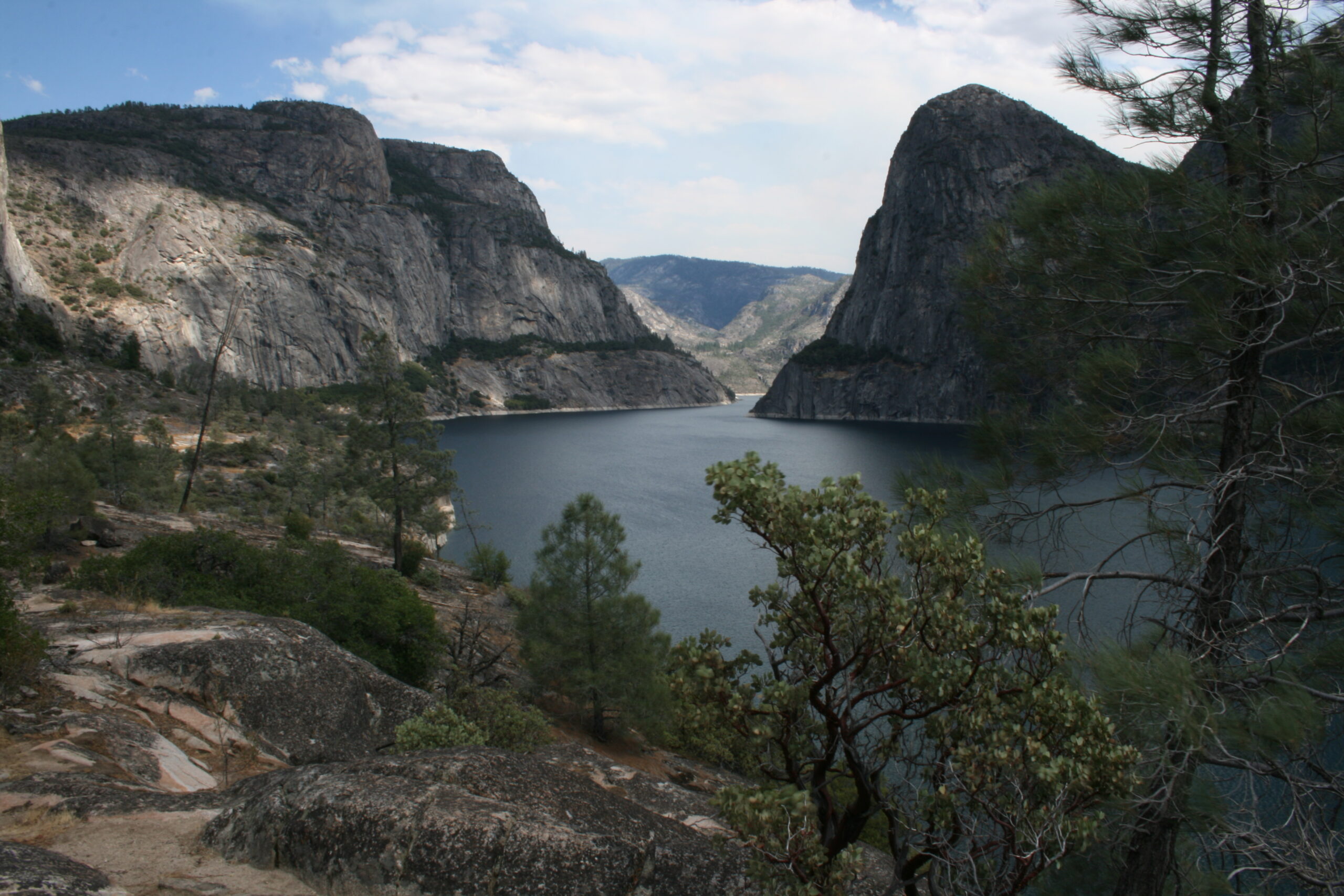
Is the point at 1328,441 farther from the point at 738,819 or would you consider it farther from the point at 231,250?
the point at 231,250

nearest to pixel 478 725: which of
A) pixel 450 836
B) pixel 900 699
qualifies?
pixel 450 836

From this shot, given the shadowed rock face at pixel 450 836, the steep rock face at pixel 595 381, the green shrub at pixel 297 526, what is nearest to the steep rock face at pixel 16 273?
the green shrub at pixel 297 526

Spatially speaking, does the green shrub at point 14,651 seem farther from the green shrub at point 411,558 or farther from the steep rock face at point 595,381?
the steep rock face at point 595,381

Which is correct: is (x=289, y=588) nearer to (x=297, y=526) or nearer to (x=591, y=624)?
(x=591, y=624)

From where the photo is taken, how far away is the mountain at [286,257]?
91.4 m

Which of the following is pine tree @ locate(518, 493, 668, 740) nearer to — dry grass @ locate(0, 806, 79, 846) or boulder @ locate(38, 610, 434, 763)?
boulder @ locate(38, 610, 434, 763)

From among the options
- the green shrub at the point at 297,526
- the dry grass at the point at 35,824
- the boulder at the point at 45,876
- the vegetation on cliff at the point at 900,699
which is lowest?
the green shrub at the point at 297,526

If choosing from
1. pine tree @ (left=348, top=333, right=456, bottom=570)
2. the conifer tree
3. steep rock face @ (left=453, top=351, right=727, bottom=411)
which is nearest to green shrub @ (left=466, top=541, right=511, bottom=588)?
pine tree @ (left=348, top=333, right=456, bottom=570)

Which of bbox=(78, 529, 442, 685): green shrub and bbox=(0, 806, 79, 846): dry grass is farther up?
bbox=(0, 806, 79, 846): dry grass

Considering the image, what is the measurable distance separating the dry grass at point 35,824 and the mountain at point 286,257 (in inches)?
2969

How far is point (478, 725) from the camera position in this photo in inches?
534

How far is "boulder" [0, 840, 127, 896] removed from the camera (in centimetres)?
417

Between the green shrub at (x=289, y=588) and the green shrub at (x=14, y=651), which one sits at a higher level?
the green shrub at (x=14, y=651)

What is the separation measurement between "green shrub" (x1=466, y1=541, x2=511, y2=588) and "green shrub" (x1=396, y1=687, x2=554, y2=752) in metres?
17.1
